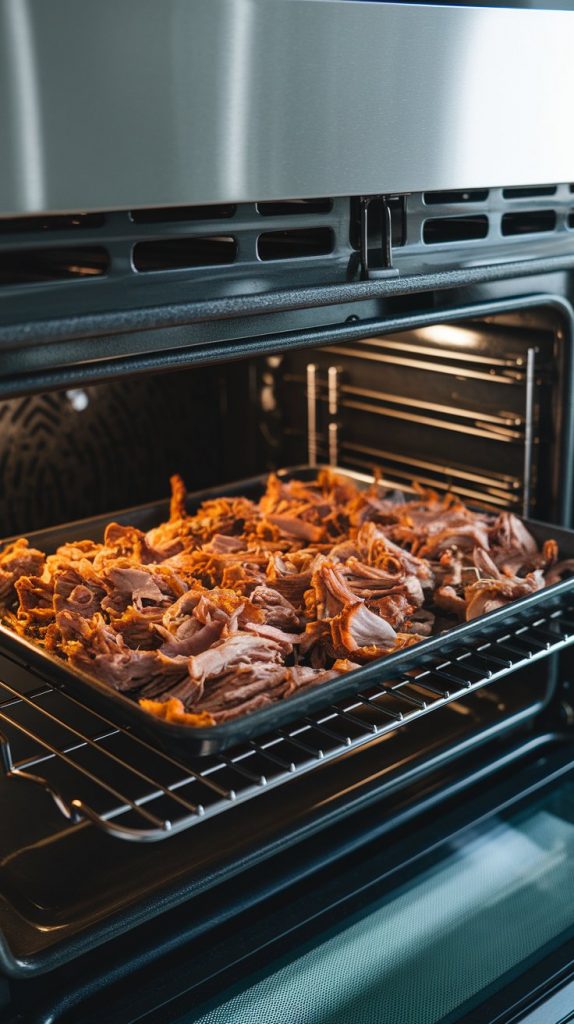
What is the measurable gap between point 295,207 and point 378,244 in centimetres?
14

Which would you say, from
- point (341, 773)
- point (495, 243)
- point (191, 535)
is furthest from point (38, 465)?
point (495, 243)

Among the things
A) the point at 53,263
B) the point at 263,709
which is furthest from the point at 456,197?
the point at 263,709

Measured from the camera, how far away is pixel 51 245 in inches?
33.3

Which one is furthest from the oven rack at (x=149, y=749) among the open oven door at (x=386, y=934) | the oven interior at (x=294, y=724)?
the open oven door at (x=386, y=934)

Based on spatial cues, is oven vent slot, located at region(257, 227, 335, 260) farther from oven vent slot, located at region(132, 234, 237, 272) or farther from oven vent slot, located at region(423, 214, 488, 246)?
oven vent slot, located at region(423, 214, 488, 246)

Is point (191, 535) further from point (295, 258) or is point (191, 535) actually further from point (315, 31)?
point (315, 31)

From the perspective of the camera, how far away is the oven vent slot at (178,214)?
934mm

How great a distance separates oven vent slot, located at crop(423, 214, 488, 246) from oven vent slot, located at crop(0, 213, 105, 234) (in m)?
0.44

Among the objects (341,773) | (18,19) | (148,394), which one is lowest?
(341,773)

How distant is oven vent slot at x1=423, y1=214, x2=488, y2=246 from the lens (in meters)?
1.24

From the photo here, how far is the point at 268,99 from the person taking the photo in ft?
3.02

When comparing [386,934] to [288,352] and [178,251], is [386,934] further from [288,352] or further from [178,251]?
[178,251]

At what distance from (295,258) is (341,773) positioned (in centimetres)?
66

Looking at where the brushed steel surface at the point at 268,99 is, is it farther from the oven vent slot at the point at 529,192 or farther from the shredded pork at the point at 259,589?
the shredded pork at the point at 259,589
